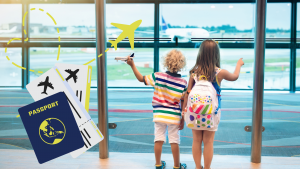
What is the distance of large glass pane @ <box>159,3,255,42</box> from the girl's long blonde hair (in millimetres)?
885

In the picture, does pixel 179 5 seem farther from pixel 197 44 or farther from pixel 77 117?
pixel 77 117

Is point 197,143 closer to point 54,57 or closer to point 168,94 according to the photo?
point 168,94

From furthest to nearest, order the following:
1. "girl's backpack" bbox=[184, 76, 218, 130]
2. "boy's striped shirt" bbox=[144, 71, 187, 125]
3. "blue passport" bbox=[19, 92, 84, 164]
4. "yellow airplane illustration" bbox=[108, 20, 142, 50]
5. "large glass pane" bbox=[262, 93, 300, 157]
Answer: "large glass pane" bbox=[262, 93, 300, 157]
"yellow airplane illustration" bbox=[108, 20, 142, 50]
"blue passport" bbox=[19, 92, 84, 164]
"boy's striped shirt" bbox=[144, 71, 187, 125]
"girl's backpack" bbox=[184, 76, 218, 130]

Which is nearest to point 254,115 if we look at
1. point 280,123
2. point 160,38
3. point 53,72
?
point 280,123

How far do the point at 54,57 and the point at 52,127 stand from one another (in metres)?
0.90

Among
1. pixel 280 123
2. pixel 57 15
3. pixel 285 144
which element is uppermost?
pixel 57 15

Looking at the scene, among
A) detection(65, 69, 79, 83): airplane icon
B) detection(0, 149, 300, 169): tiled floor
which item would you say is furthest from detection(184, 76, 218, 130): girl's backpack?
detection(65, 69, 79, 83): airplane icon

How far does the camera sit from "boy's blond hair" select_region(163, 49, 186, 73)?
8.60 feet

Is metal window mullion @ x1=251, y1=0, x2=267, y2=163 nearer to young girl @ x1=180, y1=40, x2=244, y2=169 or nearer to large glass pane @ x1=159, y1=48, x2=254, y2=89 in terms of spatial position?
large glass pane @ x1=159, y1=48, x2=254, y2=89

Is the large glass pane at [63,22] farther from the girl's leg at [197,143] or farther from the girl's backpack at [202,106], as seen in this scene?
the girl's leg at [197,143]

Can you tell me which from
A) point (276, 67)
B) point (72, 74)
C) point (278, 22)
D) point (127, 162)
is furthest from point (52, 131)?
point (278, 22)

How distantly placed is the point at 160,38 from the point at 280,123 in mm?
1745

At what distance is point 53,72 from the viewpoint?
2920 millimetres

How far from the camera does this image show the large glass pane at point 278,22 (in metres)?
3.32
